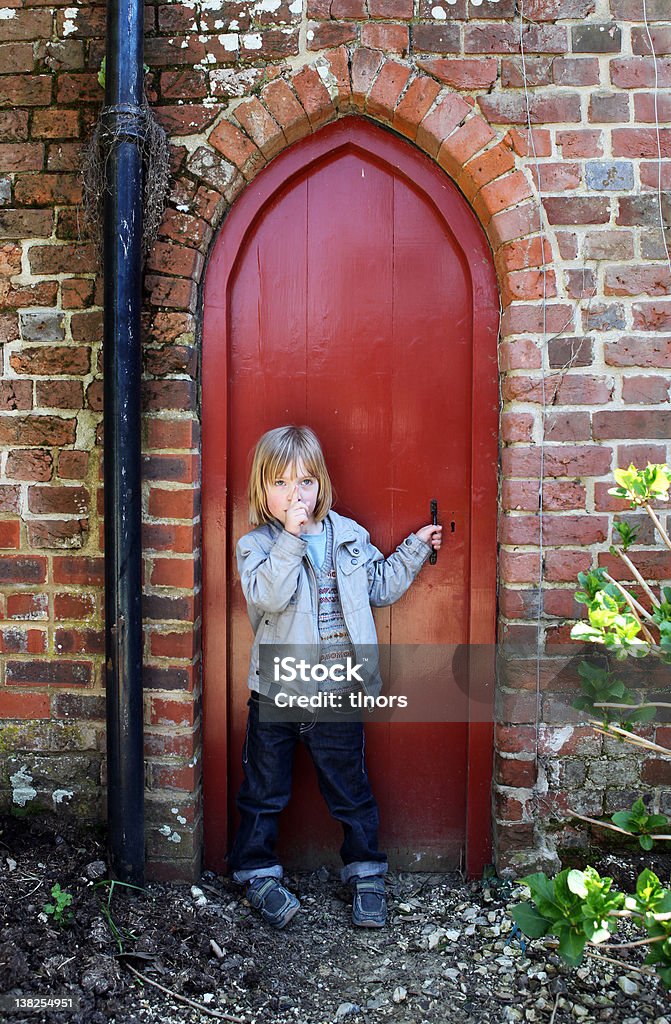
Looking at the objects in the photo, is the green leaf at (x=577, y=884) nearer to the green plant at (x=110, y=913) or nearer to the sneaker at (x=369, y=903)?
the sneaker at (x=369, y=903)

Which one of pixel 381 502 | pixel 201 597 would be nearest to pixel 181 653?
pixel 201 597

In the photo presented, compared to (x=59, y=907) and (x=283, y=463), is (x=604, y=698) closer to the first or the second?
(x=283, y=463)

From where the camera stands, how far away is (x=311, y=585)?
2518 millimetres

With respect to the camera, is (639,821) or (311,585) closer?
(639,821)

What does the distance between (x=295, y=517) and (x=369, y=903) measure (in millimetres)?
1261

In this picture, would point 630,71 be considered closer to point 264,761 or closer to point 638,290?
point 638,290

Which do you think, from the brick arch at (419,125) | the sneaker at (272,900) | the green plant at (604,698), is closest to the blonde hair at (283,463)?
the brick arch at (419,125)

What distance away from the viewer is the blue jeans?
102 inches

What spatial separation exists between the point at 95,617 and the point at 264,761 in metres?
0.73

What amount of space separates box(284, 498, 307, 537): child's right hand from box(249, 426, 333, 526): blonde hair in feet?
0.38

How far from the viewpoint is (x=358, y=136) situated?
2.57 meters

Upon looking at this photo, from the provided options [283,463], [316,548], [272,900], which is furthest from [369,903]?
[283,463]

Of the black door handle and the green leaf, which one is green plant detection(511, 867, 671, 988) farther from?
the black door handle

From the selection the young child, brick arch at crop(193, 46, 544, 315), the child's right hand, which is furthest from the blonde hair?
brick arch at crop(193, 46, 544, 315)
